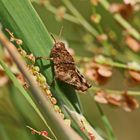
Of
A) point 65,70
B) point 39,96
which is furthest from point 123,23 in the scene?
point 39,96

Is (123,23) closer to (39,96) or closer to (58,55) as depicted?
(58,55)

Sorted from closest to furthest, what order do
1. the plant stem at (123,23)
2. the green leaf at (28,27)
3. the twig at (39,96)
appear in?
the twig at (39,96), the green leaf at (28,27), the plant stem at (123,23)

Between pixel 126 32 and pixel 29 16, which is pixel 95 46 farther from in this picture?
pixel 29 16

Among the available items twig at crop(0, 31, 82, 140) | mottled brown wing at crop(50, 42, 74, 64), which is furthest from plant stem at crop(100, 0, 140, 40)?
twig at crop(0, 31, 82, 140)

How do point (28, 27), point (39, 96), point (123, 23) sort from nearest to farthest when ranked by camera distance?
point (39, 96)
point (28, 27)
point (123, 23)

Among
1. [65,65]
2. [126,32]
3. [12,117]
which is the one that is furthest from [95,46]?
[65,65]

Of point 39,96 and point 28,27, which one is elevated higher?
point 28,27

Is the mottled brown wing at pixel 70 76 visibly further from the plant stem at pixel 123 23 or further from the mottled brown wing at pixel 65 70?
the plant stem at pixel 123 23

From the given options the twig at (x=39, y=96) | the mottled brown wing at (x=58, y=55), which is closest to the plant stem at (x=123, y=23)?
the mottled brown wing at (x=58, y=55)

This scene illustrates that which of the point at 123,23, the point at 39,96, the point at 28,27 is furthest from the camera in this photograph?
the point at 123,23
